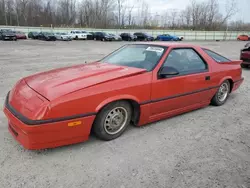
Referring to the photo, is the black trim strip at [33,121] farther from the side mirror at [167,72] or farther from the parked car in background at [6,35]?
the parked car in background at [6,35]

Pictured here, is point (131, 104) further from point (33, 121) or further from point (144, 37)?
point (144, 37)

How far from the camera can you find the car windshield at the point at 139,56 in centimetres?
345

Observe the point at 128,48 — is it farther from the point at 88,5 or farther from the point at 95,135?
the point at 88,5

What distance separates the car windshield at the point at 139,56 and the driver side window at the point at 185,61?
8.0 inches

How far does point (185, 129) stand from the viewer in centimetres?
349

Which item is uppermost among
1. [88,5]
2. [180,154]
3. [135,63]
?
[88,5]

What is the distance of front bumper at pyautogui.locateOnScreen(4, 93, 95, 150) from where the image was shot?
7.82 feet

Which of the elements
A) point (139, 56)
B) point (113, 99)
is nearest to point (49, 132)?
point (113, 99)

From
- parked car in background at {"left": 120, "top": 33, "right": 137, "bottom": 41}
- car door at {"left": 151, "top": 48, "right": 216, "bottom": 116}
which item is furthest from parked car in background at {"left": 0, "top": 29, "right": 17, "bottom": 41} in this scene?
car door at {"left": 151, "top": 48, "right": 216, "bottom": 116}

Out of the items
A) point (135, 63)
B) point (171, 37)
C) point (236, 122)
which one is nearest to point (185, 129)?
point (236, 122)

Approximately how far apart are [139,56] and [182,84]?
89 centimetres

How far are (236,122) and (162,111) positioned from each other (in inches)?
57.0

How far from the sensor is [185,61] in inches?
151

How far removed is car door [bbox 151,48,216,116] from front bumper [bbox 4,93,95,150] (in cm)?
119
